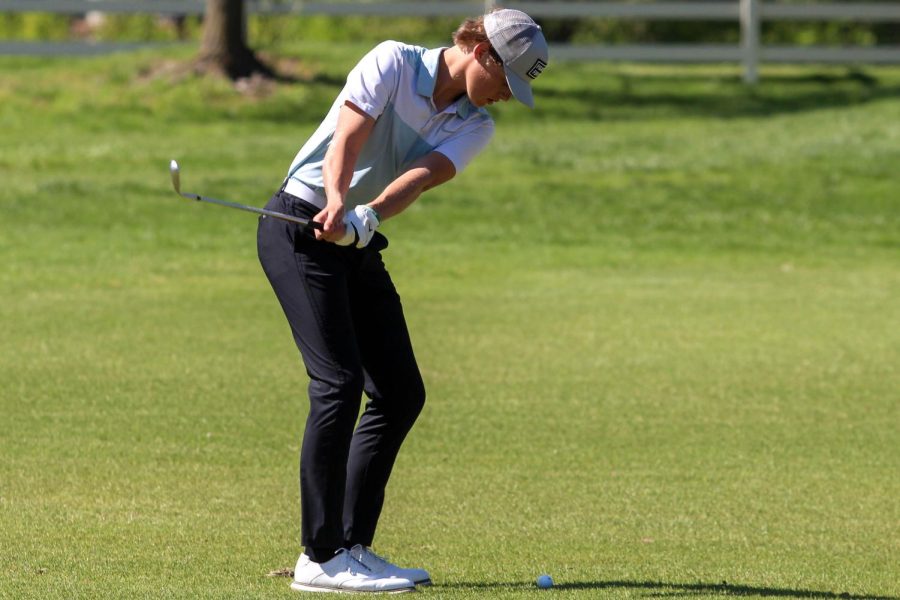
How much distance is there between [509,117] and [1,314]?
15326 millimetres

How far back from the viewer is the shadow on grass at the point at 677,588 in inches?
224

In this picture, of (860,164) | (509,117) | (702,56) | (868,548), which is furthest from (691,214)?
(868,548)

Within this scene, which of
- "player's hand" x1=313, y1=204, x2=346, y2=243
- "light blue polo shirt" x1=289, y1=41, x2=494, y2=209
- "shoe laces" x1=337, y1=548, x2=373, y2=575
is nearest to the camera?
"player's hand" x1=313, y1=204, x2=346, y2=243

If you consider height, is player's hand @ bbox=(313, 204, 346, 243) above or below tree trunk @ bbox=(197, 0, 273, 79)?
above

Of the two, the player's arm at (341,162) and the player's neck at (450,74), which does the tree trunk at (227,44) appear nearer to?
the player's neck at (450,74)

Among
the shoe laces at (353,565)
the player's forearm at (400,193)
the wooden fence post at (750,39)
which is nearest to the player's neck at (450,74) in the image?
the player's forearm at (400,193)

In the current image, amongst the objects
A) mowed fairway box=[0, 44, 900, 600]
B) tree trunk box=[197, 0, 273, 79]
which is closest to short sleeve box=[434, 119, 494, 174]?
mowed fairway box=[0, 44, 900, 600]

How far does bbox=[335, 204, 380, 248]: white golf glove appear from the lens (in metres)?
5.34

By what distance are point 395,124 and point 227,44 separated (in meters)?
20.5

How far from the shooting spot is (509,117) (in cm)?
2694

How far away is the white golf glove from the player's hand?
2 cm

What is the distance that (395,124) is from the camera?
5.56 m

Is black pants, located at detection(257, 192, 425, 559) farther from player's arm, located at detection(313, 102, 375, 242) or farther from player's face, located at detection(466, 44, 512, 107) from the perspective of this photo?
player's face, located at detection(466, 44, 512, 107)

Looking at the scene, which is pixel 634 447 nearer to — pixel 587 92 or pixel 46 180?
pixel 46 180
